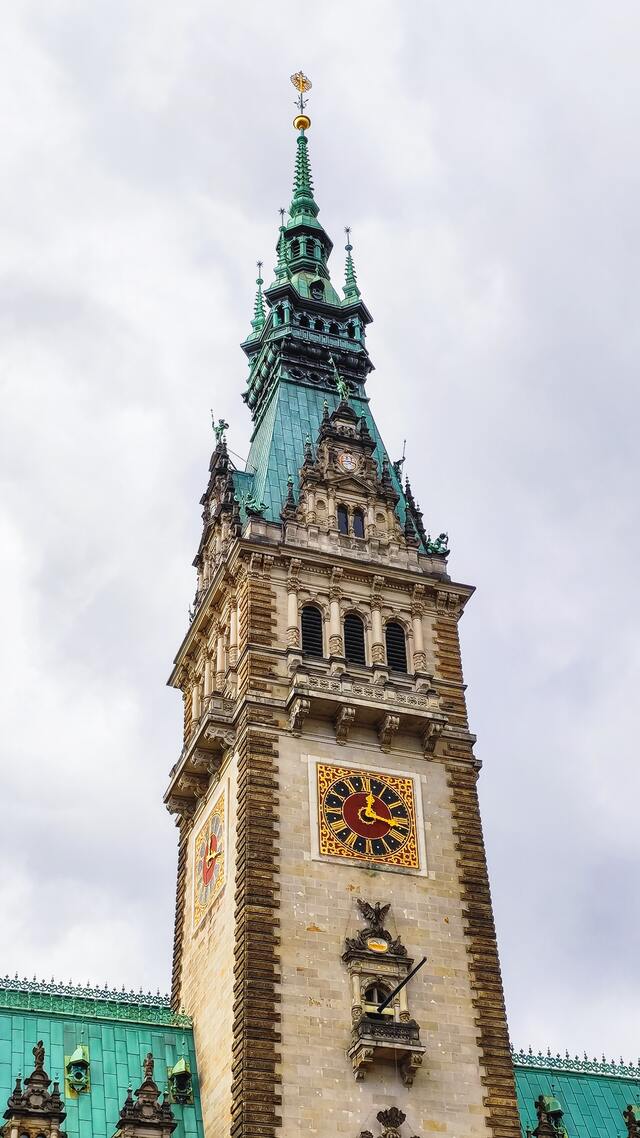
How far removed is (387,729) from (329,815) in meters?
4.00

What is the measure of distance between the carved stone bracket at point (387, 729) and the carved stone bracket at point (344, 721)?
3.71ft

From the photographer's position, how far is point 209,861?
53.8m

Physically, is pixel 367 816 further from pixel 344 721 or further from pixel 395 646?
pixel 395 646

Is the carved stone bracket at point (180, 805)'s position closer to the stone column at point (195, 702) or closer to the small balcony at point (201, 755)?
the small balcony at point (201, 755)

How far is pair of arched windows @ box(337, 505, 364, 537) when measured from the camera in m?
59.7

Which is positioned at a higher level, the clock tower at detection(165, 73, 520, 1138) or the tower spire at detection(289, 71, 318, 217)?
the tower spire at detection(289, 71, 318, 217)

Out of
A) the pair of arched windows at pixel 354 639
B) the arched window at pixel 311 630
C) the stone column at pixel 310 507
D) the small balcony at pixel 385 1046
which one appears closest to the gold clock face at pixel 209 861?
the arched window at pixel 311 630

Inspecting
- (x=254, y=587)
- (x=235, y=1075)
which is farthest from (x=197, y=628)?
(x=235, y=1075)

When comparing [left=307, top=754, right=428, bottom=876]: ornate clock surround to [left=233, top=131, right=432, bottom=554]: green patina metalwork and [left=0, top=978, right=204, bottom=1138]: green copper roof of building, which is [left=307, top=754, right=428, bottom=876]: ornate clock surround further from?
[left=233, top=131, right=432, bottom=554]: green patina metalwork

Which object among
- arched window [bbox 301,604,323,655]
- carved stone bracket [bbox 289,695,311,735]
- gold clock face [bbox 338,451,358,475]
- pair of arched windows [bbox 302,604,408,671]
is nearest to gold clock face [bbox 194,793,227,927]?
carved stone bracket [bbox 289,695,311,735]

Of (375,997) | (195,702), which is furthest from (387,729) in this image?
(195,702)

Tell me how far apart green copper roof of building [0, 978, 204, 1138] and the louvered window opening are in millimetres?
19404

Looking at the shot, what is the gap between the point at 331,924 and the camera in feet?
158

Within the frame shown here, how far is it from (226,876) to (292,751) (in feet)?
15.6
